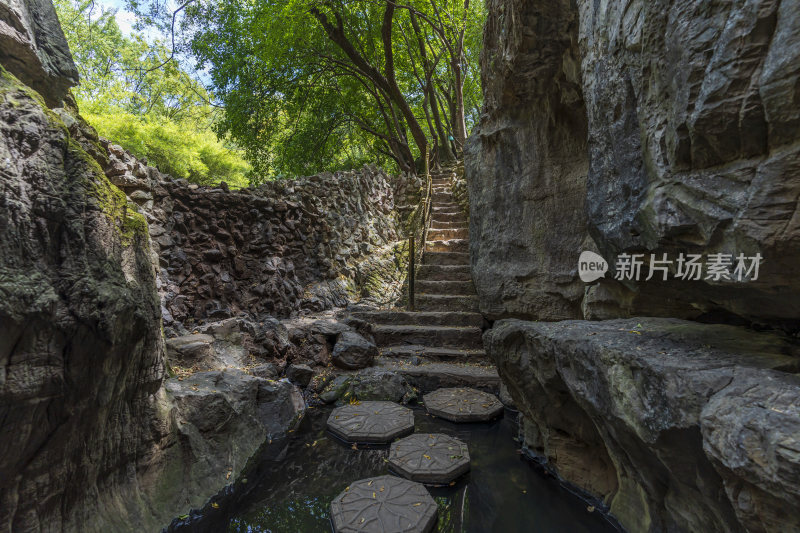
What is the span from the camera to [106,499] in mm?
2367

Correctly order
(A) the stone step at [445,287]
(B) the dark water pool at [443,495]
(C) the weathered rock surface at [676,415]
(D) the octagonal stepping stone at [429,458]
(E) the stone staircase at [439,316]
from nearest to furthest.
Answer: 1. (C) the weathered rock surface at [676,415]
2. (B) the dark water pool at [443,495]
3. (D) the octagonal stepping stone at [429,458]
4. (E) the stone staircase at [439,316]
5. (A) the stone step at [445,287]

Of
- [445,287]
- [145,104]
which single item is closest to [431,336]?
[445,287]

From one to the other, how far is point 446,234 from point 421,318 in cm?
288

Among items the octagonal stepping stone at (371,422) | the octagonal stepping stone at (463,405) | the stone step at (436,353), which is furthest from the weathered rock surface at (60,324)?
the stone step at (436,353)

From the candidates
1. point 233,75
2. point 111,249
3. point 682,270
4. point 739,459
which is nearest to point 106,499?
point 111,249

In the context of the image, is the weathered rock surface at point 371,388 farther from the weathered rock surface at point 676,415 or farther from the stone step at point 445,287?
the stone step at point 445,287

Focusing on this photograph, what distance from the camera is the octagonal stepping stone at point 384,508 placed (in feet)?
8.70

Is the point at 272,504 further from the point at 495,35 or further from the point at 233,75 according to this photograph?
the point at 233,75

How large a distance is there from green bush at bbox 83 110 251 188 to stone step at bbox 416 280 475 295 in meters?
6.21

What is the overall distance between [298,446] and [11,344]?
2.81 meters

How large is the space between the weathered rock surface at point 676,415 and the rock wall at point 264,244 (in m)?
4.65

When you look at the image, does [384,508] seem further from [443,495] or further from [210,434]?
[210,434]

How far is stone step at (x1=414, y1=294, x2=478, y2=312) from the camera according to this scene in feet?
23.0

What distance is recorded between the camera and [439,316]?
265 inches
